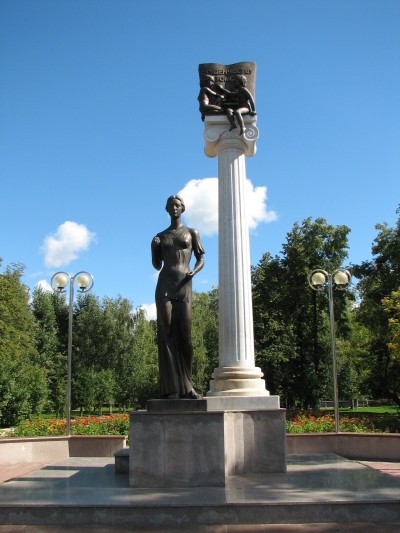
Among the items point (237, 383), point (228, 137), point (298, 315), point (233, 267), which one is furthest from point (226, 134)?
point (298, 315)

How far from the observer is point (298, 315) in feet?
117

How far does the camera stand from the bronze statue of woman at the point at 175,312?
831 centimetres

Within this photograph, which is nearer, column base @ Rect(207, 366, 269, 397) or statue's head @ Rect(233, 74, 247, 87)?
column base @ Rect(207, 366, 269, 397)

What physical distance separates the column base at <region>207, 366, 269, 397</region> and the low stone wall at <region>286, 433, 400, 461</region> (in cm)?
406

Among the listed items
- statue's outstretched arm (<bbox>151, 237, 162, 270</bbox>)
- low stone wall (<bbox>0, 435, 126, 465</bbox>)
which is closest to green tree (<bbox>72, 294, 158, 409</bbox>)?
low stone wall (<bbox>0, 435, 126, 465</bbox>)

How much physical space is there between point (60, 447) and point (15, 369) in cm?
1956

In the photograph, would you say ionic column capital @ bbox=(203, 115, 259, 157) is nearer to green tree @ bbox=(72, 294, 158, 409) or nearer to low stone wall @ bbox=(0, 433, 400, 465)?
low stone wall @ bbox=(0, 433, 400, 465)

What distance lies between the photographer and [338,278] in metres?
15.8

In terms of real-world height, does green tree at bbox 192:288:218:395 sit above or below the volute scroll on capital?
below

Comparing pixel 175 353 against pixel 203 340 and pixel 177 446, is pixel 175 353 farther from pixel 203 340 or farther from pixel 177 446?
pixel 203 340

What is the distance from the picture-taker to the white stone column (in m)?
10.4

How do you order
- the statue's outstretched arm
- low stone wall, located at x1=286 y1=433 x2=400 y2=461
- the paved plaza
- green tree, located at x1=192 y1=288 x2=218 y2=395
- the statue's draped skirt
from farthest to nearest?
green tree, located at x1=192 y1=288 x2=218 y2=395, low stone wall, located at x1=286 y1=433 x2=400 y2=461, the statue's outstretched arm, the statue's draped skirt, the paved plaza

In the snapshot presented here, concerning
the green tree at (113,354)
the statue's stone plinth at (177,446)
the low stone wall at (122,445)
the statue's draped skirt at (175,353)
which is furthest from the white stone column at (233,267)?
the green tree at (113,354)

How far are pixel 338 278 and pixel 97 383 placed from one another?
3015 centimetres
